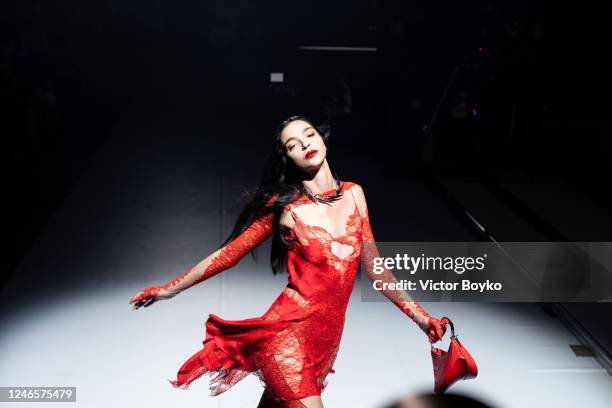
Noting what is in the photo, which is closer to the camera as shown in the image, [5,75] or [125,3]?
[5,75]

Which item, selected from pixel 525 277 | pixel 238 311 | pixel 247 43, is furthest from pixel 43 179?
pixel 247 43

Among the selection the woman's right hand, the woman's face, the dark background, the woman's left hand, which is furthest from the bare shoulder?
the dark background

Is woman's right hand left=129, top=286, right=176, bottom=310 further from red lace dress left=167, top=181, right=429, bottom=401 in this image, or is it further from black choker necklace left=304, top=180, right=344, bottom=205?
black choker necklace left=304, top=180, right=344, bottom=205

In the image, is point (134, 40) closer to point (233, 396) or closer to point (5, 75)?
point (5, 75)

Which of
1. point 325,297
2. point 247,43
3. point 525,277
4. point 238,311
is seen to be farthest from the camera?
point 247,43

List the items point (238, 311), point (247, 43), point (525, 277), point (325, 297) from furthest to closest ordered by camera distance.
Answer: point (247, 43), point (525, 277), point (238, 311), point (325, 297)

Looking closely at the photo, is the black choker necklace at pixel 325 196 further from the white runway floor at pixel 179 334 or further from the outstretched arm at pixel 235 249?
the white runway floor at pixel 179 334

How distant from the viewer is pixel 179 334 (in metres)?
4.16

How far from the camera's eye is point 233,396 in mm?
3578

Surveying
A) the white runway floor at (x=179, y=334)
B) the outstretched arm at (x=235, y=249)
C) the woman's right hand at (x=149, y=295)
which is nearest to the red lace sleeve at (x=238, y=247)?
the outstretched arm at (x=235, y=249)

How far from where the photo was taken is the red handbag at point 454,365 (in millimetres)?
2613

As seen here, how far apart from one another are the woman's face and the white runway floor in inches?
60.4

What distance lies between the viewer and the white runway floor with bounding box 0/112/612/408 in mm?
3627

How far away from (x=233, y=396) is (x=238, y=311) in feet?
2.96
